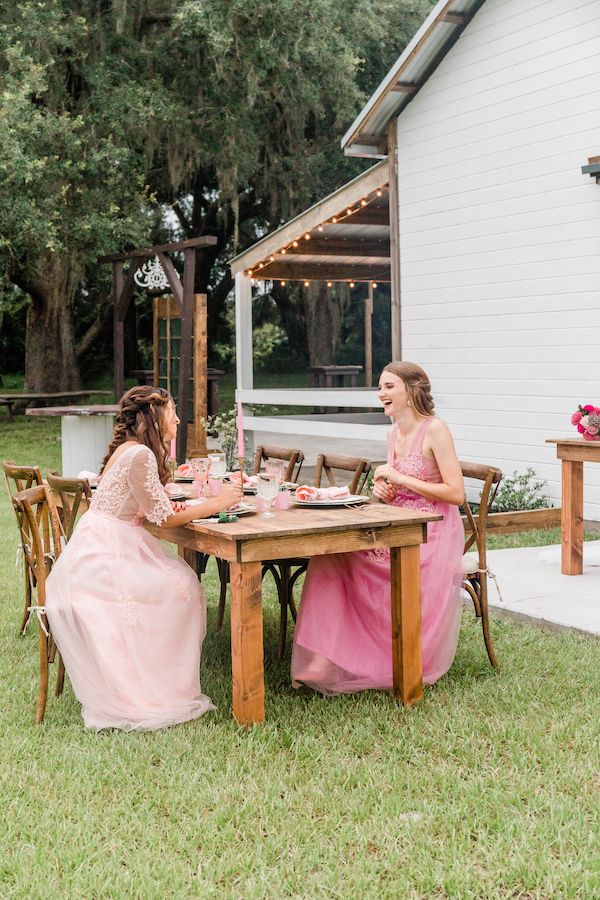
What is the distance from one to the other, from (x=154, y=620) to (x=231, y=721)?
1.79ft

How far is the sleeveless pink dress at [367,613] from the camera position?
4520mm

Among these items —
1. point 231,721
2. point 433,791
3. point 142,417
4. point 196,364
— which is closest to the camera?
point 433,791

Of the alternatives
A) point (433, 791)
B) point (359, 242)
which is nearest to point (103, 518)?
point (433, 791)

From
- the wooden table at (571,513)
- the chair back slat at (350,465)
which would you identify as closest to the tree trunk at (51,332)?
the chair back slat at (350,465)

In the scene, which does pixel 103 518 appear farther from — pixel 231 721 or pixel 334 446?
pixel 334 446

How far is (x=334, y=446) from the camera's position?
1530 centimetres

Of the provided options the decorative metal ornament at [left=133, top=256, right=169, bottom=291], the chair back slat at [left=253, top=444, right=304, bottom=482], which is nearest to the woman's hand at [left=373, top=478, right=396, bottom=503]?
the chair back slat at [left=253, top=444, right=304, bottom=482]

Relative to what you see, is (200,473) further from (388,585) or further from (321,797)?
(321,797)

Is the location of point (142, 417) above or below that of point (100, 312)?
below

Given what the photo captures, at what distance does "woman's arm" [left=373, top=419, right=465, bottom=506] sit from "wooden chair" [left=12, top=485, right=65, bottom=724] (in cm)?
160

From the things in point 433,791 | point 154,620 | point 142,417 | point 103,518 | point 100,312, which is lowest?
point 433,791

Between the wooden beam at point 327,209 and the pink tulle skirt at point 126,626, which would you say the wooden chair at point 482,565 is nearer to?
the pink tulle skirt at point 126,626

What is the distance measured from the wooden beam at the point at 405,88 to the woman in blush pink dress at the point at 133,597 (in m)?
6.68

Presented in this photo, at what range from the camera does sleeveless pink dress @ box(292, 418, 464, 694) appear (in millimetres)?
4520
